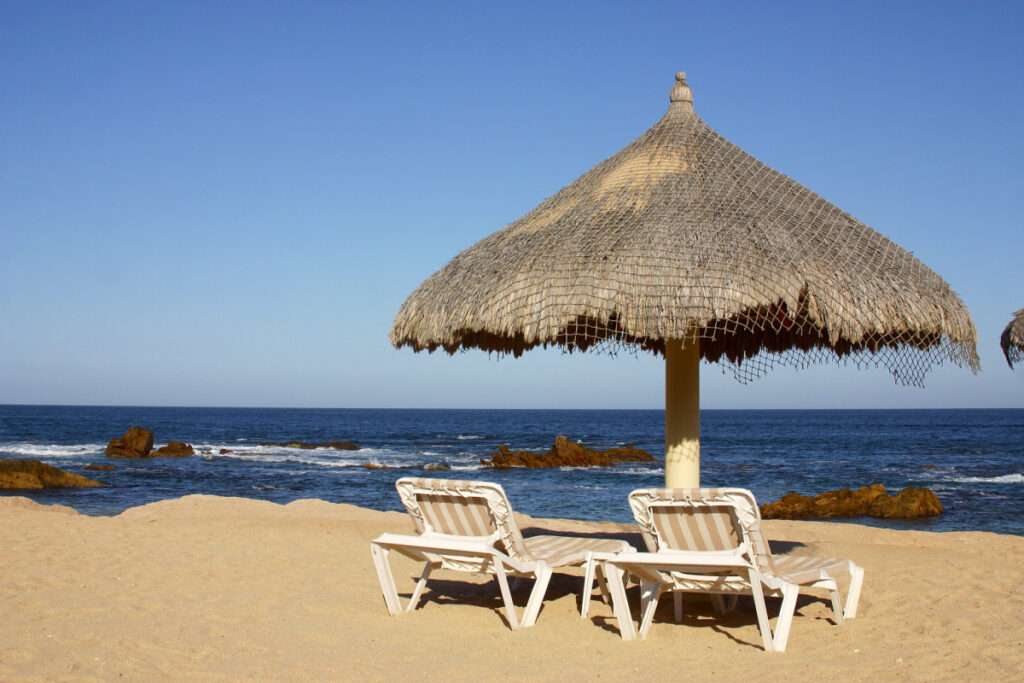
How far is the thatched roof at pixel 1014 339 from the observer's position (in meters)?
9.48

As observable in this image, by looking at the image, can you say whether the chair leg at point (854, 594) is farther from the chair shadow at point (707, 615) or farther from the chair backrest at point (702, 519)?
the chair backrest at point (702, 519)

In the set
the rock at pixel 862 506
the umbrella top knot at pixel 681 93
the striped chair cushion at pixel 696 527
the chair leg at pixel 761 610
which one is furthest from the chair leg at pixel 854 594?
the rock at pixel 862 506

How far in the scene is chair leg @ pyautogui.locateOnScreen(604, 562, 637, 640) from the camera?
13.5 feet

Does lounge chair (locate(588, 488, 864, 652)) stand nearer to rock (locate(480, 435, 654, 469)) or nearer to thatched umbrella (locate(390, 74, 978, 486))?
thatched umbrella (locate(390, 74, 978, 486))

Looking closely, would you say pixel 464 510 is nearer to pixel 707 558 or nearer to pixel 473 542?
pixel 473 542

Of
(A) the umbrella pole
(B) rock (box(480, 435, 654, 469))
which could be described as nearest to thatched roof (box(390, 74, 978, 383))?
(A) the umbrella pole

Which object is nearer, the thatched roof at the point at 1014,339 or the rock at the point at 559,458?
the thatched roof at the point at 1014,339

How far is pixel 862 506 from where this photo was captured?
47.6 feet

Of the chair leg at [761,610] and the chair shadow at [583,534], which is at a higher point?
the chair leg at [761,610]

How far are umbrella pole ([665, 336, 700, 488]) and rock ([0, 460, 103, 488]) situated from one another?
1675cm

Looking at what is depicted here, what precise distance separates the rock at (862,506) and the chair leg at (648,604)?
10.6 m

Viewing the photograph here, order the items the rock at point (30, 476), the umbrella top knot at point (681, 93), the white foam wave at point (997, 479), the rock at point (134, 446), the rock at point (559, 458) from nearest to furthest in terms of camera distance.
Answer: the umbrella top knot at point (681, 93), the rock at point (30, 476), the white foam wave at point (997, 479), the rock at point (559, 458), the rock at point (134, 446)

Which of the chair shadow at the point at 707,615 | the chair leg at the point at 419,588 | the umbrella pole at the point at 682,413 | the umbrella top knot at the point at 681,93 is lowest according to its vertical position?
the chair shadow at the point at 707,615

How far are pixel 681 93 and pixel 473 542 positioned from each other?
337 cm
